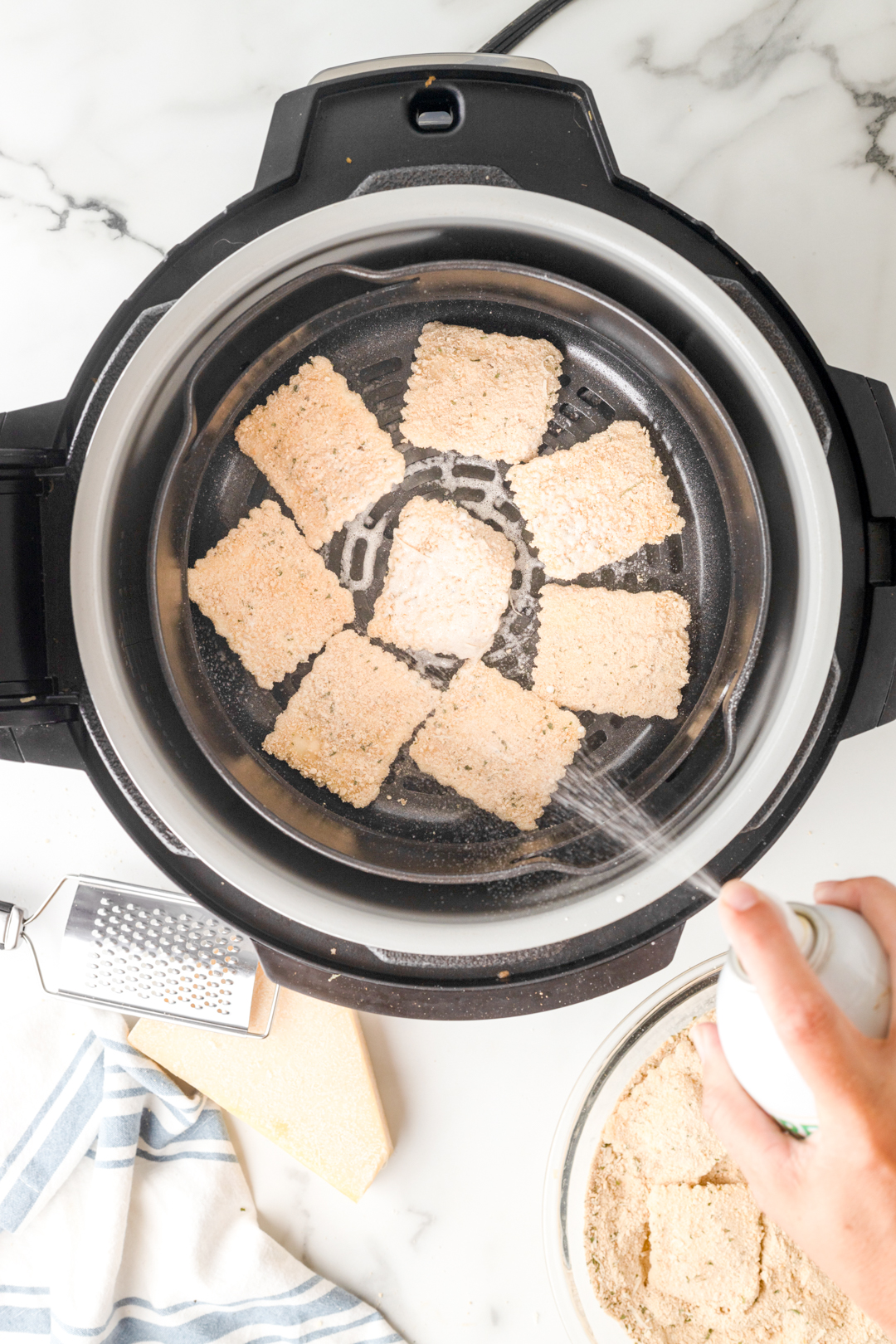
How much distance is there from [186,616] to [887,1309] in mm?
842

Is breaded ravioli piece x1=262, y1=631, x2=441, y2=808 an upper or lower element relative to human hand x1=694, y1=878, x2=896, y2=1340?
upper

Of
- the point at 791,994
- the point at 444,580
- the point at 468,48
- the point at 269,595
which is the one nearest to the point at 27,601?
the point at 269,595

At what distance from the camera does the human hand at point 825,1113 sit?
583 mm

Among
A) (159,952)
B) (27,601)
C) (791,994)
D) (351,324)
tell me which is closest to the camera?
(791,994)

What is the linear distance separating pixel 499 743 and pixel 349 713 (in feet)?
0.55

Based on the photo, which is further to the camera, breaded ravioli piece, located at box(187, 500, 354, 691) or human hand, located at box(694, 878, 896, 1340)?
breaded ravioli piece, located at box(187, 500, 354, 691)

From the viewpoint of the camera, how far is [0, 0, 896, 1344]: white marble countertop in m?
1.03

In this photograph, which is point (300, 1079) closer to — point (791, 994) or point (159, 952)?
point (159, 952)

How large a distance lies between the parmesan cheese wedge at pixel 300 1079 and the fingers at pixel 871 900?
0.59 metres

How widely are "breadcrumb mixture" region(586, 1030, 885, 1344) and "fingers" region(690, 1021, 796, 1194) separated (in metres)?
0.40

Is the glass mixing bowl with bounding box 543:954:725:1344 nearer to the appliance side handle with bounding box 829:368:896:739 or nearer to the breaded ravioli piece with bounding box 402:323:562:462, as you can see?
the appliance side handle with bounding box 829:368:896:739

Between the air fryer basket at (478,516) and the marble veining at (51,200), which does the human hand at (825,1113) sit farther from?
the marble veining at (51,200)

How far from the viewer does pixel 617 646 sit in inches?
39.4

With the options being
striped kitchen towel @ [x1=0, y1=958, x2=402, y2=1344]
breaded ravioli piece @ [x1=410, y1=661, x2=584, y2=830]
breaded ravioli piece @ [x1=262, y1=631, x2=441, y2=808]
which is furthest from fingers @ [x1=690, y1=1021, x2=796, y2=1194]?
striped kitchen towel @ [x1=0, y1=958, x2=402, y2=1344]
